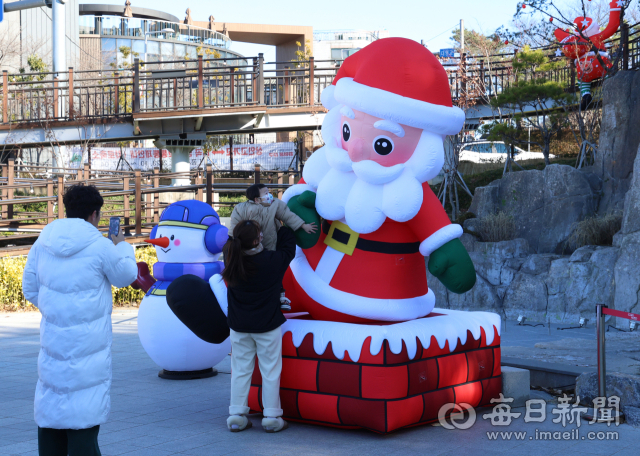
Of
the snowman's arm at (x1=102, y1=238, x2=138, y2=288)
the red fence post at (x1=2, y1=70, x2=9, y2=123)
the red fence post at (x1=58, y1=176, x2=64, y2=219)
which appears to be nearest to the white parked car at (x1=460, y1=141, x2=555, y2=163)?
the red fence post at (x1=58, y1=176, x2=64, y2=219)

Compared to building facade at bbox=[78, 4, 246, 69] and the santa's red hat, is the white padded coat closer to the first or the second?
the santa's red hat

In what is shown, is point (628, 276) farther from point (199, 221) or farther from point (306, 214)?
point (199, 221)

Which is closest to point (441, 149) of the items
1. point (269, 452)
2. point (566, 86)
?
point (269, 452)

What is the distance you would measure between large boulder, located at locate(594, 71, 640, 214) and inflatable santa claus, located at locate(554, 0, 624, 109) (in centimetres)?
181

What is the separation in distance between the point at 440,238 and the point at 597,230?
6540mm

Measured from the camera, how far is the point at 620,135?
11406mm

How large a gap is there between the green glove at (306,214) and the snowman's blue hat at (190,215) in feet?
4.79

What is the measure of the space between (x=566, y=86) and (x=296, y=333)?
13.1m

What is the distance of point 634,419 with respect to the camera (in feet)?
15.3

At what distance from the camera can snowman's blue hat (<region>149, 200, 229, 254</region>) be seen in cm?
618

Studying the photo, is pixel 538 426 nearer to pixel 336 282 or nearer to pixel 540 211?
pixel 336 282

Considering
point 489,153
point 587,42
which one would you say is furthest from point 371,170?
point 489,153

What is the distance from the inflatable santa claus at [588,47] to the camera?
43.9ft

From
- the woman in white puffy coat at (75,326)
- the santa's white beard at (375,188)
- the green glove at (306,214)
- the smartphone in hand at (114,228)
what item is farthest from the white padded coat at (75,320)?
the santa's white beard at (375,188)
